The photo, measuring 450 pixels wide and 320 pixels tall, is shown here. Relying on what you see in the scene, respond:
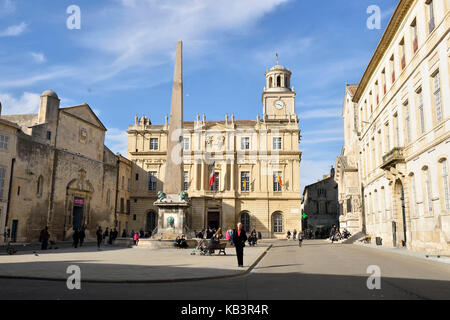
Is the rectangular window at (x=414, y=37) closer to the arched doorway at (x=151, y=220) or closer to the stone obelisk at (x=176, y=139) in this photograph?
the stone obelisk at (x=176, y=139)

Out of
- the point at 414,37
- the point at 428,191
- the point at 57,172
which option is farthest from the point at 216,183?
the point at 428,191

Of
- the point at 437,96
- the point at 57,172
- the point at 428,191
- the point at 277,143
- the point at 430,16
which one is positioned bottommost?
the point at 428,191

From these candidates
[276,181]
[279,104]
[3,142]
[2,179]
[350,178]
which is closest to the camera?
[2,179]

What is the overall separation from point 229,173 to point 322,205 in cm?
2157

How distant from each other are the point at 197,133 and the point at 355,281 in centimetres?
4316

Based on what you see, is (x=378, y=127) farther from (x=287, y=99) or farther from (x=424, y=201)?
(x=287, y=99)

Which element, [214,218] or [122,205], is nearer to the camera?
[122,205]

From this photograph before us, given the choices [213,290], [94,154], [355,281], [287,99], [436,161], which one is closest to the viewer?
[213,290]

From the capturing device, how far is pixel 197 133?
168 ft

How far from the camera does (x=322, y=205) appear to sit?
63.4 meters

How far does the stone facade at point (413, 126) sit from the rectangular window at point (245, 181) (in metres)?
20.3

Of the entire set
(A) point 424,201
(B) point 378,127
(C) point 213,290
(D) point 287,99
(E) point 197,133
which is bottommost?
(C) point 213,290

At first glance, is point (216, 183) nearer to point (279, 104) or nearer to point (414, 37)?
point (279, 104)
